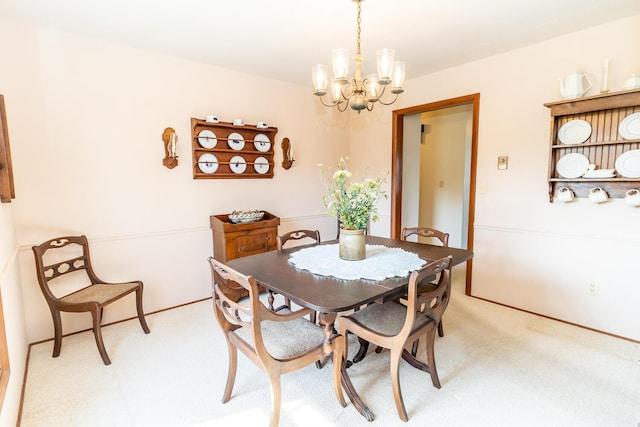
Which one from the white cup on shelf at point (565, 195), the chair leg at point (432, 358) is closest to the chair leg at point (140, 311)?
the chair leg at point (432, 358)

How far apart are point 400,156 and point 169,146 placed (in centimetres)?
257

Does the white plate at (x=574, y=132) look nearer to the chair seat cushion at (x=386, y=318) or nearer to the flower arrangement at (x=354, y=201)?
the flower arrangement at (x=354, y=201)

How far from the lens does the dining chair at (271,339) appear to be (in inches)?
56.4

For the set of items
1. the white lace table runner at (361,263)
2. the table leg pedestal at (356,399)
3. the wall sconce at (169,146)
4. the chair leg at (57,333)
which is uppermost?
the wall sconce at (169,146)

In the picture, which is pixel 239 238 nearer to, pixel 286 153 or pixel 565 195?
pixel 286 153

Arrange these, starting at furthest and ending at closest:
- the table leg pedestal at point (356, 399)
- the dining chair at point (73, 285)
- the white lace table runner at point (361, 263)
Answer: the dining chair at point (73, 285) < the white lace table runner at point (361, 263) < the table leg pedestal at point (356, 399)

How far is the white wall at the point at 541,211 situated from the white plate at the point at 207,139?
235cm

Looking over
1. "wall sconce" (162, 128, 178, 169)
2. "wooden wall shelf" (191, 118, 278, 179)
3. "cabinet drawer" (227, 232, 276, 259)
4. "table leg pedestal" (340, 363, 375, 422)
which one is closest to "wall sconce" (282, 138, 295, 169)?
"wooden wall shelf" (191, 118, 278, 179)

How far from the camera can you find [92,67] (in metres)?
2.57

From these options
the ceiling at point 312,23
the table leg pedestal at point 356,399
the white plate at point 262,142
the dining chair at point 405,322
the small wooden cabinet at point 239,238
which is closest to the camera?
the dining chair at point 405,322

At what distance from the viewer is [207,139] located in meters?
3.14

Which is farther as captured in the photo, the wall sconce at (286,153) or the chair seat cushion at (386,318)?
the wall sconce at (286,153)

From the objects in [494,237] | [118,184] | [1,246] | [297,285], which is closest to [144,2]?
[118,184]

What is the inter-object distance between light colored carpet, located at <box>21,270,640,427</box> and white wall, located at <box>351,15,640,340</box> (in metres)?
0.36
